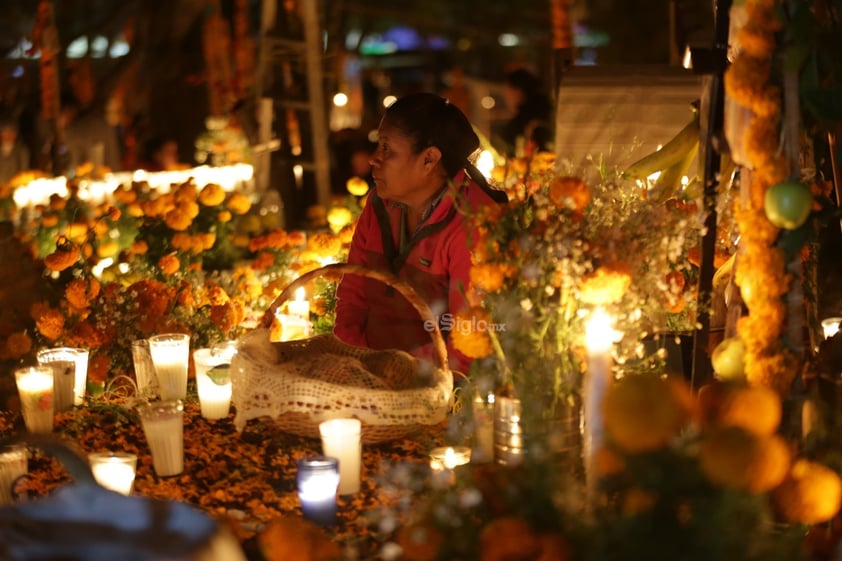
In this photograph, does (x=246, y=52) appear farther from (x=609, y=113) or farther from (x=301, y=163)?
(x=609, y=113)

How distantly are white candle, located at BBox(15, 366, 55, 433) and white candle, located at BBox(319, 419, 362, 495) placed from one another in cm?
102

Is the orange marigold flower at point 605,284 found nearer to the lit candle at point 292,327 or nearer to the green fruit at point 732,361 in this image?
the green fruit at point 732,361

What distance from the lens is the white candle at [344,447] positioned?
118 inches

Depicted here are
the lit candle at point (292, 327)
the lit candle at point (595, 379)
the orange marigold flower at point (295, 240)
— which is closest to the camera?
the lit candle at point (595, 379)

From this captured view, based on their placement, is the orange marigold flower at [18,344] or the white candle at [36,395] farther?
the orange marigold flower at [18,344]

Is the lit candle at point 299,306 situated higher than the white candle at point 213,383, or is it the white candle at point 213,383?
the lit candle at point 299,306

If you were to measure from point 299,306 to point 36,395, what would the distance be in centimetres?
143

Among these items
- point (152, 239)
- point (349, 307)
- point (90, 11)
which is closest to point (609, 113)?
point (349, 307)

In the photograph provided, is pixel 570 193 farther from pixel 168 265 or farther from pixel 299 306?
pixel 168 265

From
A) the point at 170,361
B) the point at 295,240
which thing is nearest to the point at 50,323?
the point at 170,361

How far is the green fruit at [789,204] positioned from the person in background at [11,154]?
8.61m

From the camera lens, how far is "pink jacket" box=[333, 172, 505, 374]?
155 inches

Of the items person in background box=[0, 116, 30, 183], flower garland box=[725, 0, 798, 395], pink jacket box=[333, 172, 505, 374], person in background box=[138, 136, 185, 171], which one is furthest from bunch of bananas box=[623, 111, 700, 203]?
person in background box=[0, 116, 30, 183]

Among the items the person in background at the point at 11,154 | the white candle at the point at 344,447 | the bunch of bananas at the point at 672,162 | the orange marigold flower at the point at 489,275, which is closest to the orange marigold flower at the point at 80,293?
the white candle at the point at 344,447
